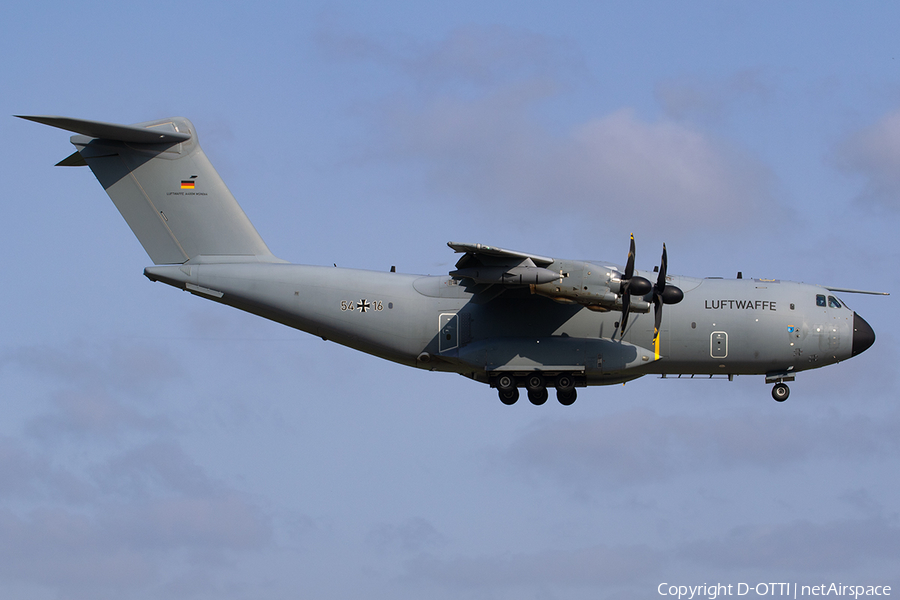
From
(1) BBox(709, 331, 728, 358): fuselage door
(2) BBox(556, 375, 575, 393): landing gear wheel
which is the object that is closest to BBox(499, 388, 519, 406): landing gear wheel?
(2) BBox(556, 375, 575, 393): landing gear wheel

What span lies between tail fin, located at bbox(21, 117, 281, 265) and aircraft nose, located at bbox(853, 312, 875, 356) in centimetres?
1338

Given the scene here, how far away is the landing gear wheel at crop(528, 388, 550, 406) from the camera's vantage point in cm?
2509

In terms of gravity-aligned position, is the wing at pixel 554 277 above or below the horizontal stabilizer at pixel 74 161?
below

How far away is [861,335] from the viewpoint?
2528 cm

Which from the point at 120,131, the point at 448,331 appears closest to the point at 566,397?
the point at 448,331

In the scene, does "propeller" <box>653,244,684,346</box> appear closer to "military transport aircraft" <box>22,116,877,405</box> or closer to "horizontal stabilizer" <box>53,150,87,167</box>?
"military transport aircraft" <box>22,116,877,405</box>

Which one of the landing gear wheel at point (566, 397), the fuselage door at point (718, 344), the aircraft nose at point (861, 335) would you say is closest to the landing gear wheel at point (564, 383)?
the landing gear wheel at point (566, 397)

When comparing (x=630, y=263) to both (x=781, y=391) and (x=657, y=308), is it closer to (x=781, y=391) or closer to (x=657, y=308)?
(x=657, y=308)

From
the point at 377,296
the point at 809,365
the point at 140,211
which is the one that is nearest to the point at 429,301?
the point at 377,296

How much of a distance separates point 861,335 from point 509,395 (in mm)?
8042

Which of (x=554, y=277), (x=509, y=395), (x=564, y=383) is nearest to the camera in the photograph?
(x=554, y=277)

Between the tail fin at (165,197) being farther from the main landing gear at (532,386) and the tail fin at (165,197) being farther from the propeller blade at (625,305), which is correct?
the propeller blade at (625,305)

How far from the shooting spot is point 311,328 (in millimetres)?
25562

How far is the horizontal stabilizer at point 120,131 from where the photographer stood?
79.8 feet
